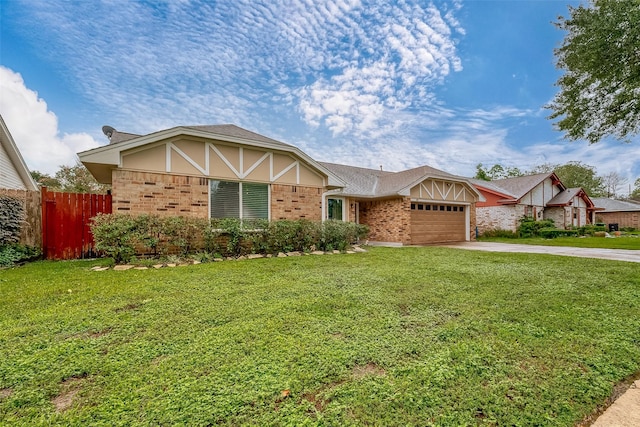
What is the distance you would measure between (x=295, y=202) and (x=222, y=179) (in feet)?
8.80

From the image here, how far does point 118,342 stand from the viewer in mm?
2699

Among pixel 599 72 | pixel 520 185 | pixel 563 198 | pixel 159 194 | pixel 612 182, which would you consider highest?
pixel 612 182

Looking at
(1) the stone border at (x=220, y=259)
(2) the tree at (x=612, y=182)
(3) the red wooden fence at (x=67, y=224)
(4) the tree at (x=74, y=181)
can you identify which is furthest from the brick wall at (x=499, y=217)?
(2) the tree at (x=612, y=182)

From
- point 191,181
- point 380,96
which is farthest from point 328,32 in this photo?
point 191,181

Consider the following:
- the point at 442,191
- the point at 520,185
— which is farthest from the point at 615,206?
the point at 442,191

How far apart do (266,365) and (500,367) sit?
1928 mm

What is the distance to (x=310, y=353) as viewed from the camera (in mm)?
2482

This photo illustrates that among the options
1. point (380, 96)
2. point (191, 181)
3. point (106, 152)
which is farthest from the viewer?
point (380, 96)

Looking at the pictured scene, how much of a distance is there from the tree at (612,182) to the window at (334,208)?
56.4 meters

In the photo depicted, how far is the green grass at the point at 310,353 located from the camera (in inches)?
70.7

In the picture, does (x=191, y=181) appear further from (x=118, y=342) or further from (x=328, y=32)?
(x=328, y=32)

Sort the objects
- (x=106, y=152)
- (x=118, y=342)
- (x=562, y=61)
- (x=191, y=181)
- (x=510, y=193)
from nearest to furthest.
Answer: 1. (x=118, y=342)
2. (x=106, y=152)
3. (x=191, y=181)
4. (x=562, y=61)
5. (x=510, y=193)

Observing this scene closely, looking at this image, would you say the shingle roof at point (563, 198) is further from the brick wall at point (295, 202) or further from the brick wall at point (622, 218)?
the brick wall at point (295, 202)

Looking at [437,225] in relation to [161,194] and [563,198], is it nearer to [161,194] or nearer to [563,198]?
[161,194]
